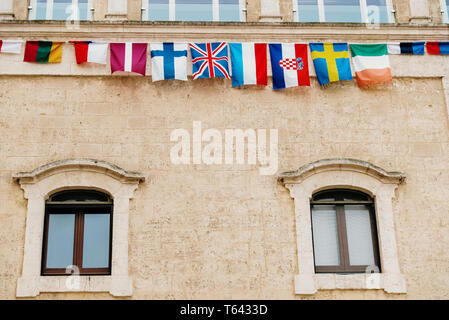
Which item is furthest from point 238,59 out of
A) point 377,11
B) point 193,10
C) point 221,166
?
point 377,11

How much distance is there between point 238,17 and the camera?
16.9m

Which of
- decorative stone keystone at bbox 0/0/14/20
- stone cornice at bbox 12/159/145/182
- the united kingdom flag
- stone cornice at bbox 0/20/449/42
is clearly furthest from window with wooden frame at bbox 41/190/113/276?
decorative stone keystone at bbox 0/0/14/20

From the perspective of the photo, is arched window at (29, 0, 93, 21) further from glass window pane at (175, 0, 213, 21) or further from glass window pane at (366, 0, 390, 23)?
glass window pane at (366, 0, 390, 23)

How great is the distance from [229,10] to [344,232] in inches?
237

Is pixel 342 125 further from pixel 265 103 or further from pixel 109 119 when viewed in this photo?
pixel 109 119

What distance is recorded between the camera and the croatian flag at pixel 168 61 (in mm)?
15828

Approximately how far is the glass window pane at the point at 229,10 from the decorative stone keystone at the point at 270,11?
0.60 m

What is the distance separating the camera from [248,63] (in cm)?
1606

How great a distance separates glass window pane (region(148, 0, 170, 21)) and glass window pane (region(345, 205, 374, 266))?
6271 mm

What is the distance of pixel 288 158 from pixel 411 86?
348 cm

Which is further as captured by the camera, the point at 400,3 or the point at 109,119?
the point at 400,3
